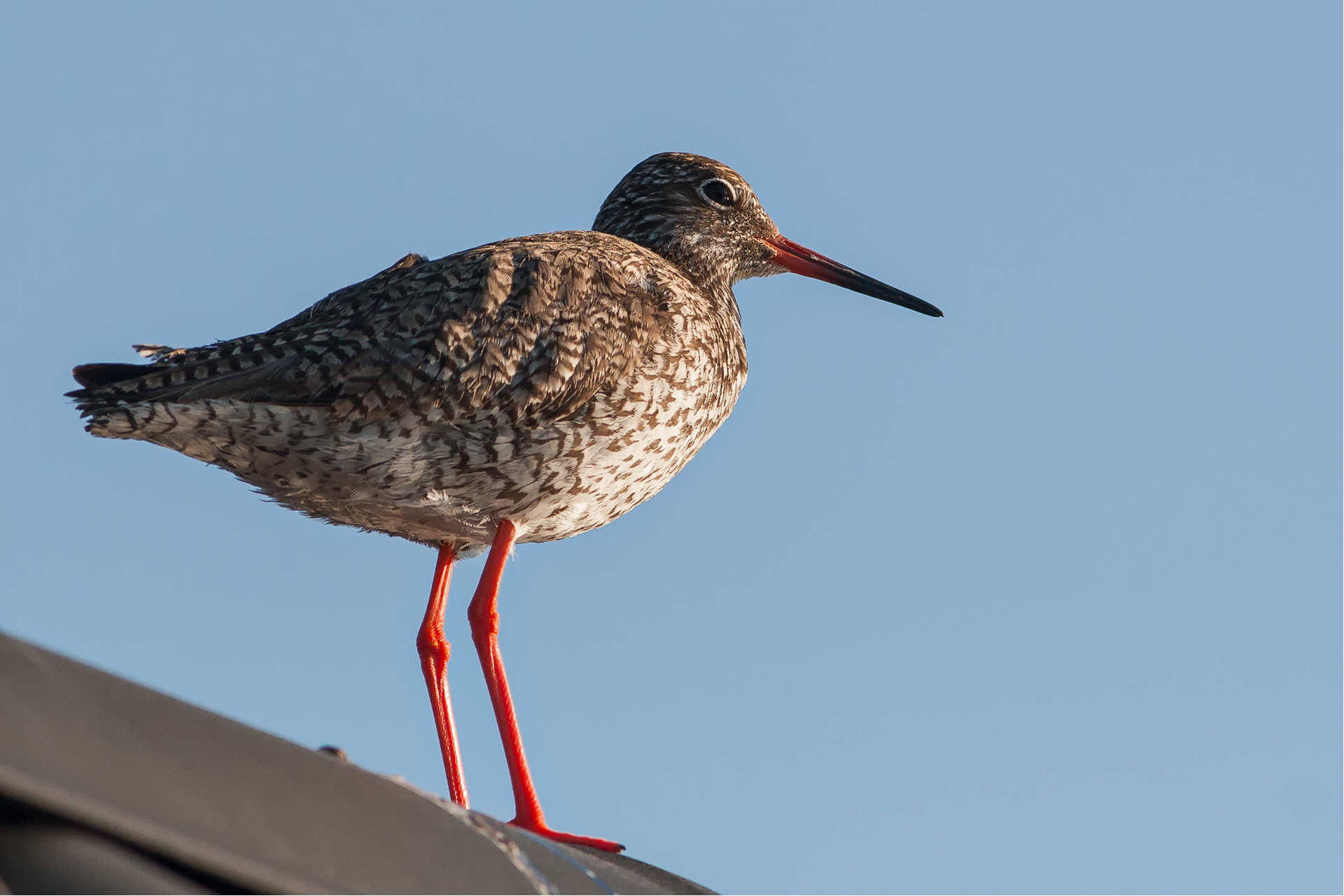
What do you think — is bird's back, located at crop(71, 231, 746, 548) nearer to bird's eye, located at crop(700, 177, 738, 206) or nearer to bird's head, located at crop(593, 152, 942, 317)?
bird's head, located at crop(593, 152, 942, 317)

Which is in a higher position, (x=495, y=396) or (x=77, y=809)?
(x=495, y=396)

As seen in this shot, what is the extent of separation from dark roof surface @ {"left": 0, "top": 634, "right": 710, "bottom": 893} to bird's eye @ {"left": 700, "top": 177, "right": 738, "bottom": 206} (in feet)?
23.1

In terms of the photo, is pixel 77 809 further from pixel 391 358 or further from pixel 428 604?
A: pixel 428 604

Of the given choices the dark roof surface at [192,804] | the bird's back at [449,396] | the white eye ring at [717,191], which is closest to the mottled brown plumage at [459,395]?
the bird's back at [449,396]

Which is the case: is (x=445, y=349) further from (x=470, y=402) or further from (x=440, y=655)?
(x=440, y=655)

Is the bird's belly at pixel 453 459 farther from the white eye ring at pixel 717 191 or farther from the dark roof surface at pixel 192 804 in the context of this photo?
the dark roof surface at pixel 192 804

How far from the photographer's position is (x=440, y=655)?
27.6ft

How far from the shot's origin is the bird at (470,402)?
6.70 m

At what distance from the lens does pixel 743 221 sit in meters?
9.63

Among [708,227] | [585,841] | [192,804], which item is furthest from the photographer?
[708,227]

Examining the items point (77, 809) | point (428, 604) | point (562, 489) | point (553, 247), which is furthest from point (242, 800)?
point (428, 604)

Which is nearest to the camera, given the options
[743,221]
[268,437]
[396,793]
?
[396,793]

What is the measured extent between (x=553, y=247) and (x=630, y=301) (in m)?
0.51

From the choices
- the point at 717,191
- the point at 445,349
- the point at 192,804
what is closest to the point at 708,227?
the point at 717,191
